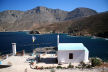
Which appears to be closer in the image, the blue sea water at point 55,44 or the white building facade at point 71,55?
the white building facade at point 71,55

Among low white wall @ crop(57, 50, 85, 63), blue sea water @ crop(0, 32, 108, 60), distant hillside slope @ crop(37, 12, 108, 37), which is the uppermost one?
distant hillside slope @ crop(37, 12, 108, 37)

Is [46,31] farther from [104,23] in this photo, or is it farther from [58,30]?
[104,23]

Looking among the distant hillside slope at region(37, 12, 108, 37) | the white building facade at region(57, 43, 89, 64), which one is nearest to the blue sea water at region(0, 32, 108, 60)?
the white building facade at region(57, 43, 89, 64)

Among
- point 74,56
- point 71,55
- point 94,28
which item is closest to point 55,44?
point 71,55

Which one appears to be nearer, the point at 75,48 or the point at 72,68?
the point at 72,68

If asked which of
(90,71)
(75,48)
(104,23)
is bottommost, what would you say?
(90,71)

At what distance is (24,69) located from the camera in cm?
1789

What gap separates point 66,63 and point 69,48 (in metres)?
2.23

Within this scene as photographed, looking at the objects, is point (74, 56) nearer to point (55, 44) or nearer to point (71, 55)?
point (71, 55)

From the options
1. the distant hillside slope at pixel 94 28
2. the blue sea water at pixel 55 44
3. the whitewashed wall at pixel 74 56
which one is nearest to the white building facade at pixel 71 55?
the whitewashed wall at pixel 74 56

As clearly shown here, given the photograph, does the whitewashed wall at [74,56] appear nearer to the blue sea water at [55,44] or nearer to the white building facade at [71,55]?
the white building facade at [71,55]

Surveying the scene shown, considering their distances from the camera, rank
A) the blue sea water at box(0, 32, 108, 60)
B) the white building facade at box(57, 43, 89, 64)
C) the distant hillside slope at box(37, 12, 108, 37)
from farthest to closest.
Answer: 1. the distant hillside slope at box(37, 12, 108, 37)
2. the blue sea water at box(0, 32, 108, 60)
3. the white building facade at box(57, 43, 89, 64)

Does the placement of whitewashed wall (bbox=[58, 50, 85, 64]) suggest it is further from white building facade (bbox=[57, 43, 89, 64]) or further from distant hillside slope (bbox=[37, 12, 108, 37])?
distant hillside slope (bbox=[37, 12, 108, 37])

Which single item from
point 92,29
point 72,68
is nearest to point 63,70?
point 72,68
